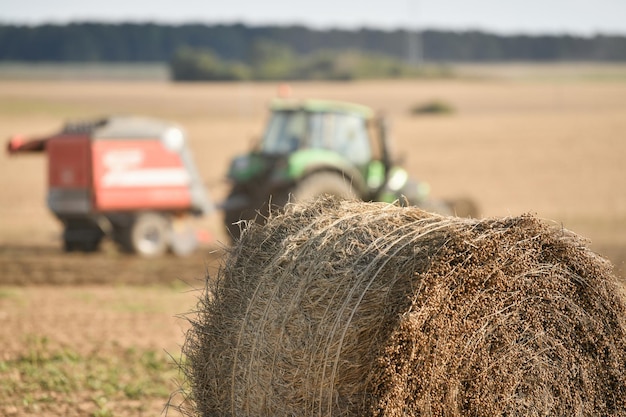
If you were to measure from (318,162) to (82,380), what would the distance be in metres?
6.53

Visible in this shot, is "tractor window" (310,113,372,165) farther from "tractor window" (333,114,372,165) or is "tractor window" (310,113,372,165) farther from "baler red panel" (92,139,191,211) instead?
"baler red panel" (92,139,191,211)

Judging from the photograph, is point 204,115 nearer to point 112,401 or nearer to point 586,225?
point 586,225

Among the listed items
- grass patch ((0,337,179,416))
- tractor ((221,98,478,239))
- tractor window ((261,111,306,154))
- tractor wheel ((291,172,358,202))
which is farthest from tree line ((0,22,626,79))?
grass patch ((0,337,179,416))

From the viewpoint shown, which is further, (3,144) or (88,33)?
(88,33)

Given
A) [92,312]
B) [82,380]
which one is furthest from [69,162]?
[82,380]

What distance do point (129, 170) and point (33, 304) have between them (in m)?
3.92

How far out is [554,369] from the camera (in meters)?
4.28

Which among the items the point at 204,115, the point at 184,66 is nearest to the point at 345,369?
the point at 204,115

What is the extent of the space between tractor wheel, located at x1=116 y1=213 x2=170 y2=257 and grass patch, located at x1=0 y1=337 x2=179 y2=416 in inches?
232

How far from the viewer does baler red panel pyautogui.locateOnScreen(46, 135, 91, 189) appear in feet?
42.0

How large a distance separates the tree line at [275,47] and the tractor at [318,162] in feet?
138

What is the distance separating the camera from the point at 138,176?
13.0m

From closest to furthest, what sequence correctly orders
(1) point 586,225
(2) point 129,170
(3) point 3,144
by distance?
(2) point 129,170 < (1) point 586,225 < (3) point 3,144

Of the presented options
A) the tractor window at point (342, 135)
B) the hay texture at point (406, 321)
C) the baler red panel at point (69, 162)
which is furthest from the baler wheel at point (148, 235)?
the hay texture at point (406, 321)
